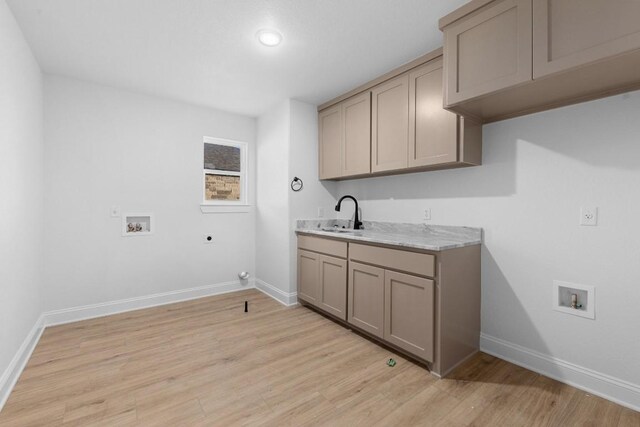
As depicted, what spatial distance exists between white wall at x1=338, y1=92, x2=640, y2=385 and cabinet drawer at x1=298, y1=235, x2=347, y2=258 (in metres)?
1.03

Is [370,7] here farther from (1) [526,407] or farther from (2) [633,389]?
(2) [633,389]

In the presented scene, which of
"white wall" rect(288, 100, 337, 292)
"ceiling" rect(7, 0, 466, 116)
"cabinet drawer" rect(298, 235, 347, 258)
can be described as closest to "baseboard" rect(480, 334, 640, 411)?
"cabinet drawer" rect(298, 235, 347, 258)

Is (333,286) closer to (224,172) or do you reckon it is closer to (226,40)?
(224,172)

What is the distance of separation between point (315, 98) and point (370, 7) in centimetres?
159

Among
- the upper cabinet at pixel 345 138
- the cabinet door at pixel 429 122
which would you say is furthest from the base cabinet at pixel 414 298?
the upper cabinet at pixel 345 138

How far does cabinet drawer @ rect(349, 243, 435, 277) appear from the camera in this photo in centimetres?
208

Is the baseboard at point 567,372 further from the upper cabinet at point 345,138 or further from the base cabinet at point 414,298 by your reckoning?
the upper cabinet at point 345,138

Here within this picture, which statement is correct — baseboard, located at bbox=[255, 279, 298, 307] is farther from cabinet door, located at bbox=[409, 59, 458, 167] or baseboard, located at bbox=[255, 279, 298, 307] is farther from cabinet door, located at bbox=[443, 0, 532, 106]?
cabinet door, located at bbox=[443, 0, 532, 106]

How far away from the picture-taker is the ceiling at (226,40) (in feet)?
6.36

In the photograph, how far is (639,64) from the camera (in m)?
1.45

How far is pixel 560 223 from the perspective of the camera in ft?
6.57

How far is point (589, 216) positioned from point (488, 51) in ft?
4.10

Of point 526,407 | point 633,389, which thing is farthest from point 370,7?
point 633,389

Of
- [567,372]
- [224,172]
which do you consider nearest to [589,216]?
[567,372]
